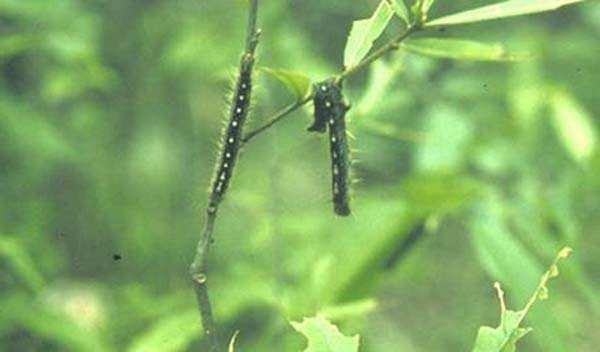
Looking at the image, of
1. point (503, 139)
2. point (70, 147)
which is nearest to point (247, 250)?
point (70, 147)

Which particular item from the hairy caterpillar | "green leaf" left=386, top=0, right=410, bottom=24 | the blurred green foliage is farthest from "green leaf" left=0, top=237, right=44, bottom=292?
"green leaf" left=386, top=0, right=410, bottom=24

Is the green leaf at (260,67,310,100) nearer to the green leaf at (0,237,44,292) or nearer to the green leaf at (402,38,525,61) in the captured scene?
the green leaf at (402,38,525,61)

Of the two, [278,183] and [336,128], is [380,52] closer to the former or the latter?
[336,128]

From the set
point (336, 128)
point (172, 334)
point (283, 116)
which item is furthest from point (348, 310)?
point (283, 116)

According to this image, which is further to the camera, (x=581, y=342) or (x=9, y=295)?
(x=581, y=342)

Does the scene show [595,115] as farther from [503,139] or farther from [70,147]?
[70,147]

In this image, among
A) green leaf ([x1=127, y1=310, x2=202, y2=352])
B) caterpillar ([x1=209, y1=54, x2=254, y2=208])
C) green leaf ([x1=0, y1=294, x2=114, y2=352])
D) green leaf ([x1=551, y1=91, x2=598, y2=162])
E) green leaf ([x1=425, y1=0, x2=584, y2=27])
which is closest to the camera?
green leaf ([x1=425, y1=0, x2=584, y2=27])

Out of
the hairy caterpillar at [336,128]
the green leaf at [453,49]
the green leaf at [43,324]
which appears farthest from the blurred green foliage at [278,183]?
the green leaf at [453,49]
